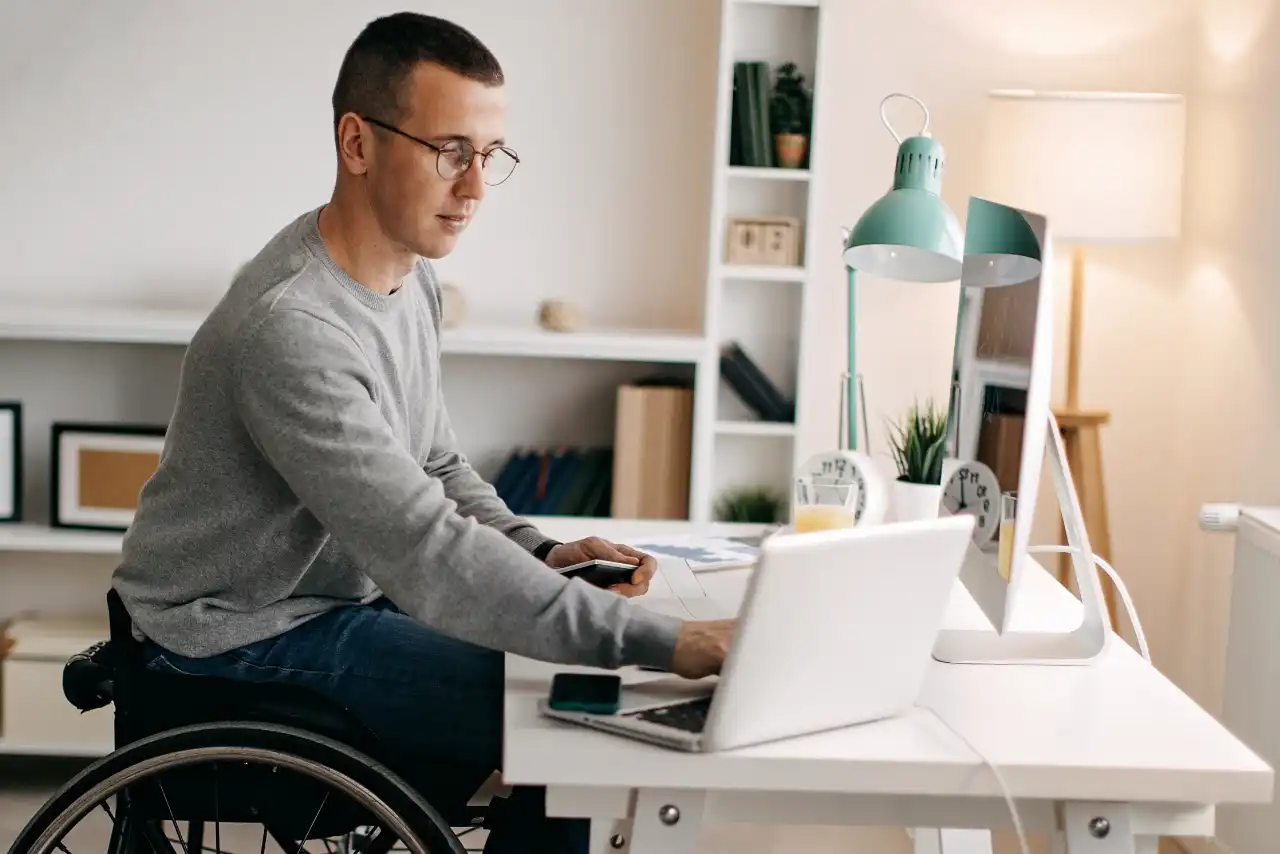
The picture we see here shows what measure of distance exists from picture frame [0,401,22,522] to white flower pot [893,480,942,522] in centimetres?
199

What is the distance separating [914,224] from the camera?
1.90 m

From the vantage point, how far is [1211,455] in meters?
3.13

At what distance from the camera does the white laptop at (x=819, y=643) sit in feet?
4.03

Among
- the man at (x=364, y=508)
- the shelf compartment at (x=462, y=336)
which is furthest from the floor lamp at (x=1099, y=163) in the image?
the man at (x=364, y=508)

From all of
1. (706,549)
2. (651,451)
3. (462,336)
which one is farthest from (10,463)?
(706,549)

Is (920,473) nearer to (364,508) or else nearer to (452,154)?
(452,154)

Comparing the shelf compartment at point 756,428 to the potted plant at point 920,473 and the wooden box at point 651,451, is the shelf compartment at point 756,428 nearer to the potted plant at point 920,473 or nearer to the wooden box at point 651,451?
the wooden box at point 651,451

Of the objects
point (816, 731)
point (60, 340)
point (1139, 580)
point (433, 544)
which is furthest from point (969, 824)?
point (60, 340)

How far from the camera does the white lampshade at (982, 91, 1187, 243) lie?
3031 mm

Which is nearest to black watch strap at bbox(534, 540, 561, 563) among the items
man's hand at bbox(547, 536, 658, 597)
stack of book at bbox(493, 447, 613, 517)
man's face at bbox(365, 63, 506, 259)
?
man's hand at bbox(547, 536, 658, 597)

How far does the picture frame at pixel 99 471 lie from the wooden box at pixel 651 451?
39.0 inches

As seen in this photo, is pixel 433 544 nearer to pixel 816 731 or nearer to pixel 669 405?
pixel 816 731

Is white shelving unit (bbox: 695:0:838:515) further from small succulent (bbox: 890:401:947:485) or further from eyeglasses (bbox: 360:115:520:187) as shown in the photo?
eyeglasses (bbox: 360:115:520:187)

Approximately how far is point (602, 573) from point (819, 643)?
595 millimetres
